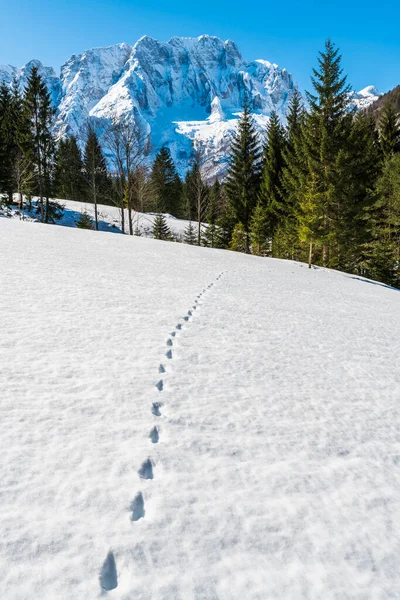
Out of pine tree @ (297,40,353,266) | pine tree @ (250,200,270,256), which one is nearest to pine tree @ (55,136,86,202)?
pine tree @ (250,200,270,256)

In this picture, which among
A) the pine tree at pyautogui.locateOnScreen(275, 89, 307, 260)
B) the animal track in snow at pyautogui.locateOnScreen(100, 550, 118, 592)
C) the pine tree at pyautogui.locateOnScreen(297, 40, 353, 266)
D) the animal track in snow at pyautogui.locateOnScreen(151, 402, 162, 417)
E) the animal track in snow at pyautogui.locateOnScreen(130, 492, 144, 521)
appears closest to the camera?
the animal track in snow at pyautogui.locateOnScreen(100, 550, 118, 592)

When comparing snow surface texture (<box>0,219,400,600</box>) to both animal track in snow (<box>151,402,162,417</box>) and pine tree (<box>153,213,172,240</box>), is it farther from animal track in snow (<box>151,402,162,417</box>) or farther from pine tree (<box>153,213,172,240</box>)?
pine tree (<box>153,213,172,240</box>)

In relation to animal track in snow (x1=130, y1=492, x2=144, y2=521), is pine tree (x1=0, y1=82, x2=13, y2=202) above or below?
above

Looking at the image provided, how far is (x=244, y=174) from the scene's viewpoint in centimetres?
Result: 2953

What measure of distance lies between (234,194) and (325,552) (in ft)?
98.1

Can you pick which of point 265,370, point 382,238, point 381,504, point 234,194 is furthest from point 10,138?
point 381,504

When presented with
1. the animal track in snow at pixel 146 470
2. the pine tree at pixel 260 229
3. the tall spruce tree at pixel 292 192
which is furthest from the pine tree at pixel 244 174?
the animal track in snow at pixel 146 470

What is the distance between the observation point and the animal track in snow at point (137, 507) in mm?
2271

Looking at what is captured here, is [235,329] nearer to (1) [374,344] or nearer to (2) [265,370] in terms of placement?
(2) [265,370]

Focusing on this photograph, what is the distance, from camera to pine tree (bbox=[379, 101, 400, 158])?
3036cm

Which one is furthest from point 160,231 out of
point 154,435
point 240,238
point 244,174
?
point 154,435

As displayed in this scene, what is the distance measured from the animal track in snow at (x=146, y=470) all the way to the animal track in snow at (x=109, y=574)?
696 millimetres

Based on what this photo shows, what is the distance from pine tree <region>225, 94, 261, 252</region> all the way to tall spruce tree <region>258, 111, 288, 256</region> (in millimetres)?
987

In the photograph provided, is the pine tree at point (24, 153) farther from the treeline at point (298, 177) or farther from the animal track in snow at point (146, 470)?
the animal track in snow at point (146, 470)
